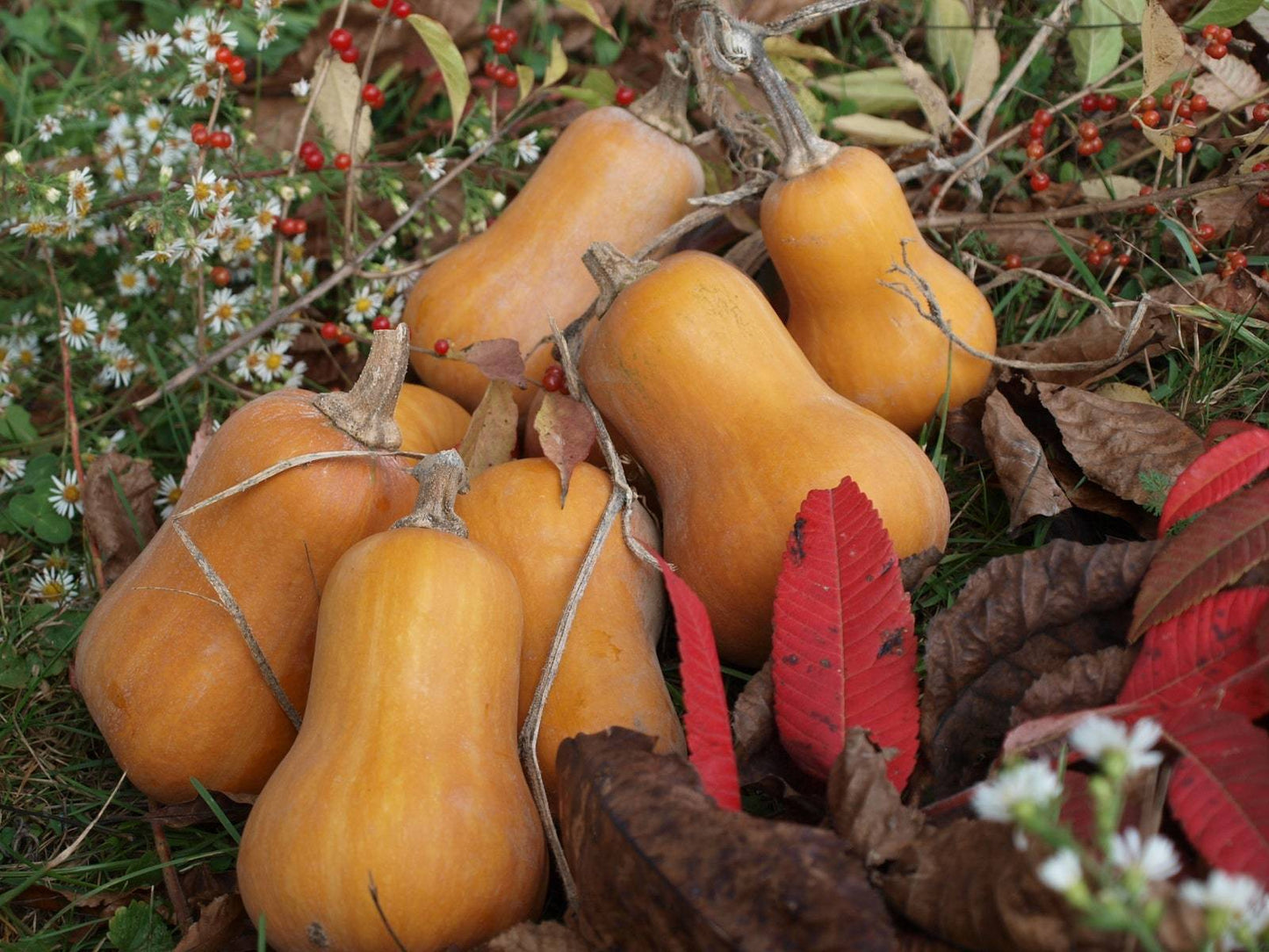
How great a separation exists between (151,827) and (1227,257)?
7.15 feet

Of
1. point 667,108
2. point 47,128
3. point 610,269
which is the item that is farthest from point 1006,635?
point 47,128

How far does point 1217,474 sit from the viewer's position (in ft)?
5.05

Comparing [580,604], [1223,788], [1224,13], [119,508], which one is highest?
[1224,13]

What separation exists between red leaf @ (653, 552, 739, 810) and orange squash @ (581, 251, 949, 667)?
0.34 m

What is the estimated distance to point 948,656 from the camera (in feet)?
5.15

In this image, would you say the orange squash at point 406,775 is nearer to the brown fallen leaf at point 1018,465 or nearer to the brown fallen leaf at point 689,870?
the brown fallen leaf at point 689,870

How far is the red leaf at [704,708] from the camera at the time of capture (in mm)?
1412

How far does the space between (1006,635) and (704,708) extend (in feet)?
1.47

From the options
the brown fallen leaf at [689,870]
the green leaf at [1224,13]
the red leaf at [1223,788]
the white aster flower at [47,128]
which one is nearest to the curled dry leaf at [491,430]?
the brown fallen leaf at [689,870]

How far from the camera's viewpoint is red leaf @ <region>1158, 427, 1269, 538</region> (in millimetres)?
1527

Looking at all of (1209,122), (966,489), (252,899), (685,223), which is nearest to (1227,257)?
(1209,122)

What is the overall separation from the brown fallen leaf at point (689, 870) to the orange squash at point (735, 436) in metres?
0.51

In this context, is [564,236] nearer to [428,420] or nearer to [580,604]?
[428,420]

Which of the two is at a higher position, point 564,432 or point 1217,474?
point 1217,474
